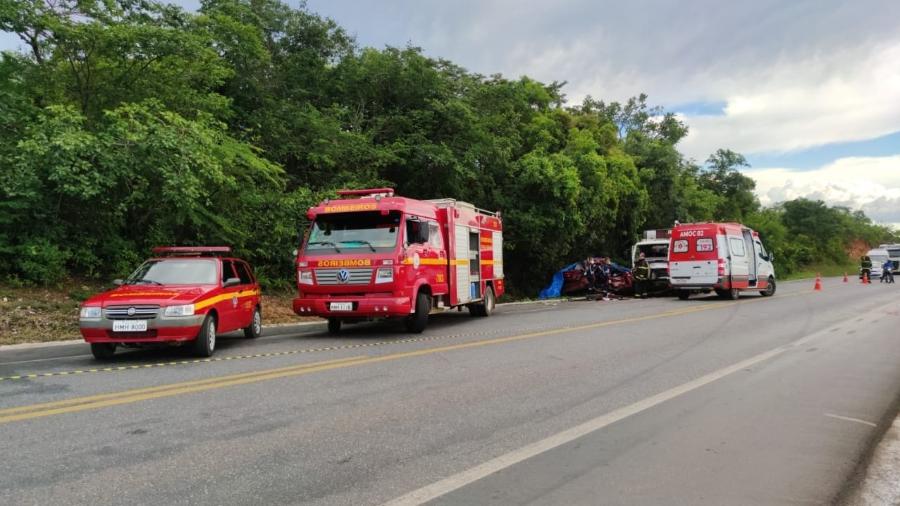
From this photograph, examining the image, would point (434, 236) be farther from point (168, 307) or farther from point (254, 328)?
point (168, 307)

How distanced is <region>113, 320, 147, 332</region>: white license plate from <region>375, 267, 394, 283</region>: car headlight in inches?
175

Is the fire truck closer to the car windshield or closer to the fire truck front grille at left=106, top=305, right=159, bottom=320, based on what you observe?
the car windshield

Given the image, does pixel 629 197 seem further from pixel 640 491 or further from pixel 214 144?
pixel 640 491

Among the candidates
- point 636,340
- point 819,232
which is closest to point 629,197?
point 636,340

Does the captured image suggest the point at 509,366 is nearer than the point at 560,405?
No

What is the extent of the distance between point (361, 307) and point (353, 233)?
1.60 metres

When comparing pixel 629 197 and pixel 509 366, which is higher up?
pixel 629 197

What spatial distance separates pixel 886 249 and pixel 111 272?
5855 centimetres

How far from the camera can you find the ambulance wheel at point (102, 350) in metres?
9.38

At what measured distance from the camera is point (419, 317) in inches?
516

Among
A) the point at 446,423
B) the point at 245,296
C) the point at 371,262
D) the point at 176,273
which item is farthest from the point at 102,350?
the point at 446,423

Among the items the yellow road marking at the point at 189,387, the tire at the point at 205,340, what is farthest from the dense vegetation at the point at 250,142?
the yellow road marking at the point at 189,387

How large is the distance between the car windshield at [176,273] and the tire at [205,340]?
0.87 m

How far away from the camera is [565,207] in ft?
93.5
